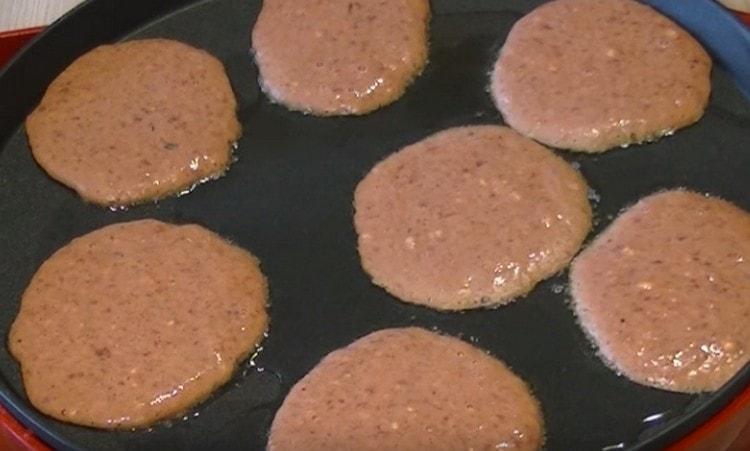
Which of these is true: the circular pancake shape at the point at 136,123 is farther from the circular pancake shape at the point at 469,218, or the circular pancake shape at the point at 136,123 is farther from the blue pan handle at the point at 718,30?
the blue pan handle at the point at 718,30

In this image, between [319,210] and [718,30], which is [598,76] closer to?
[718,30]

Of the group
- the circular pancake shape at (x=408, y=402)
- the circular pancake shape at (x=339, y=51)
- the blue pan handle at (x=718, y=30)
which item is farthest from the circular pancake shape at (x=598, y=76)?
the circular pancake shape at (x=408, y=402)

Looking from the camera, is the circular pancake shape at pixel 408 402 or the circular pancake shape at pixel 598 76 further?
the circular pancake shape at pixel 598 76

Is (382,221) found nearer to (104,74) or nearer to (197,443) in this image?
(197,443)

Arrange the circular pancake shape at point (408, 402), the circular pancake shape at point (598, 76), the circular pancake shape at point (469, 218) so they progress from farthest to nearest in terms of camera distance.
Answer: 1. the circular pancake shape at point (598, 76)
2. the circular pancake shape at point (469, 218)
3. the circular pancake shape at point (408, 402)

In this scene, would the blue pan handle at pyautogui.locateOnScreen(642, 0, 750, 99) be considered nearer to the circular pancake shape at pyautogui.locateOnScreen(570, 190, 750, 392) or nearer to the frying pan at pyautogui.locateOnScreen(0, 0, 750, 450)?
the frying pan at pyautogui.locateOnScreen(0, 0, 750, 450)

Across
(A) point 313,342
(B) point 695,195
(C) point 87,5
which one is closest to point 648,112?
(B) point 695,195

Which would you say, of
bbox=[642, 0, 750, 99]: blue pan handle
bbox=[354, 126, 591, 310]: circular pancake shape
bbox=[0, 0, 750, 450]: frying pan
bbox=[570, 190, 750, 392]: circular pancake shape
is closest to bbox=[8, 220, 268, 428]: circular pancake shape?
bbox=[0, 0, 750, 450]: frying pan
